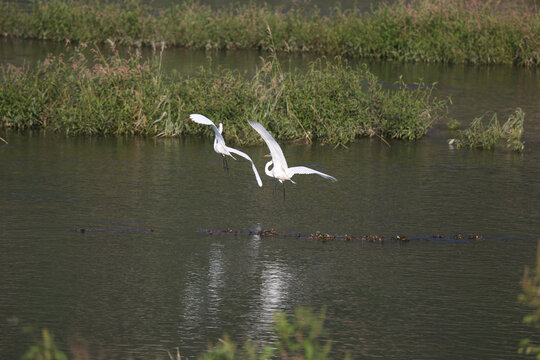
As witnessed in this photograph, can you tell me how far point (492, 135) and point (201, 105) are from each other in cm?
478

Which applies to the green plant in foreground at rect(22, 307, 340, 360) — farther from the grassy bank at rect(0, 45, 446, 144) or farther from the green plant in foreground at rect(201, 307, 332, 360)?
the grassy bank at rect(0, 45, 446, 144)

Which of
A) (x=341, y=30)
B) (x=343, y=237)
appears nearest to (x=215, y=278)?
(x=343, y=237)

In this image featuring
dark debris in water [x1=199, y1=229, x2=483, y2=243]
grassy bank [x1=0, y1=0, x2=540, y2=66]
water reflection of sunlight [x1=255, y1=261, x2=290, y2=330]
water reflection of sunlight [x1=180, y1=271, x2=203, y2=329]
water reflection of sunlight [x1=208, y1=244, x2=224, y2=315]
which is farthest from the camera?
grassy bank [x1=0, y1=0, x2=540, y2=66]

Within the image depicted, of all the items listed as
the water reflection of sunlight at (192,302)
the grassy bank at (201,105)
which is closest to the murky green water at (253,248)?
the water reflection of sunlight at (192,302)

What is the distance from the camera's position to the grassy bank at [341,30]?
91.1ft

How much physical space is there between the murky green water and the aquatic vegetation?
299 mm

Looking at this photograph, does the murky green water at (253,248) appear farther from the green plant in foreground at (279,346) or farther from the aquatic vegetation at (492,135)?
the aquatic vegetation at (492,135)

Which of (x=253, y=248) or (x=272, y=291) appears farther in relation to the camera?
(x=253, y=248)

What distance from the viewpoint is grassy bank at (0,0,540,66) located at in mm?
27766

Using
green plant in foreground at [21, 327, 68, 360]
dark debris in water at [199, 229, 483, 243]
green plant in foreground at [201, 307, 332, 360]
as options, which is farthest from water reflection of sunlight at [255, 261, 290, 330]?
green plant in foreground at [21, 327, 68, 360]

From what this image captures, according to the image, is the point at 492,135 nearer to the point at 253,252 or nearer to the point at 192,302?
the point at 253,252

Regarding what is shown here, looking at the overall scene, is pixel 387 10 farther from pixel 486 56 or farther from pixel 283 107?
pixel 283 107

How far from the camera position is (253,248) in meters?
11.1

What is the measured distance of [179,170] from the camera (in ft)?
49.5
